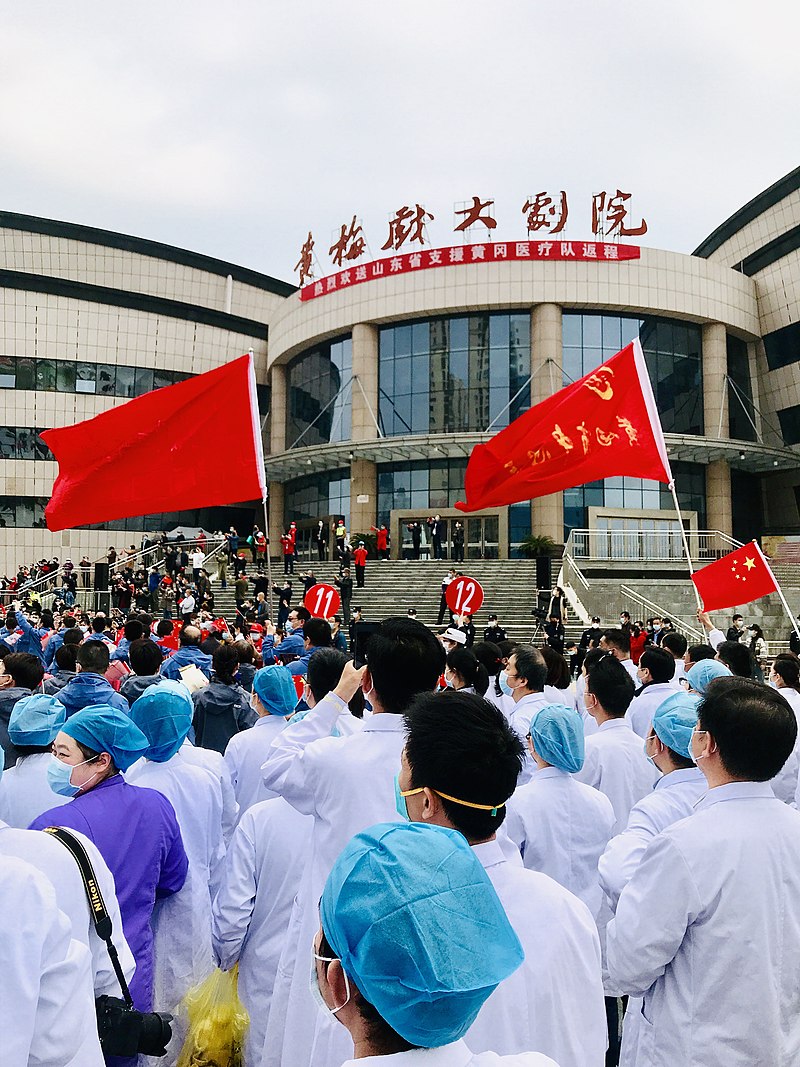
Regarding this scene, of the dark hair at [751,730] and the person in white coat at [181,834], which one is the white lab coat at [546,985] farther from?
the person in white coat at [181,834]

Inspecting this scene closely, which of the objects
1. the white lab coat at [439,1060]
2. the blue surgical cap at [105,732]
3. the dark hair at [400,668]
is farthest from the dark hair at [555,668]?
the white lab coat at [439,1060]

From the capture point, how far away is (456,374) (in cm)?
3409

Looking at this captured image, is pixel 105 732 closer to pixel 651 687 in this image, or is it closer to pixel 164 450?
pixel 651 687

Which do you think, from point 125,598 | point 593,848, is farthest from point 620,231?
point 593,848

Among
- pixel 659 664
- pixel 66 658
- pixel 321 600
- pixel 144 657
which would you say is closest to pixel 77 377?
pixel 321 600

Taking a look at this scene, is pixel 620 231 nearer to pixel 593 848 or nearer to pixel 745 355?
pixel 745 355

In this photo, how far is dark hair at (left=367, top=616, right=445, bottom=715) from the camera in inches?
134

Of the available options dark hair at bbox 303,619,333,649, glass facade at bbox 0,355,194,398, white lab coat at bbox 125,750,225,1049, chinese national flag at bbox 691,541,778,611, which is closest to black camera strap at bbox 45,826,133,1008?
white lab coat at bbox 125,750,225,1049

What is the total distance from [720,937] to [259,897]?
211cm

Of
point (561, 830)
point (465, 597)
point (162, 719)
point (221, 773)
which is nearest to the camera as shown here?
point (561, 830)

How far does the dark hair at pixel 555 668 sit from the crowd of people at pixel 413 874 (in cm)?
205

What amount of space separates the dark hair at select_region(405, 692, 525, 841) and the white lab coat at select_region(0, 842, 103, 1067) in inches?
37.8

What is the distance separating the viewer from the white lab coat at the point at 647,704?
6.56 m

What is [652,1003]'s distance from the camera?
9.21ft
